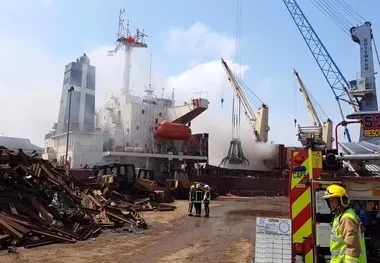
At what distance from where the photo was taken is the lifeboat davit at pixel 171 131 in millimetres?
41312

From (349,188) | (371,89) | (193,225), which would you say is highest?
(371,89)

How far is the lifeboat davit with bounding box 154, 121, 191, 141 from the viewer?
136 feet

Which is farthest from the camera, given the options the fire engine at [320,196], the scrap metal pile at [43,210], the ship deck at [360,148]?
the scrap metal pile at [43,210]

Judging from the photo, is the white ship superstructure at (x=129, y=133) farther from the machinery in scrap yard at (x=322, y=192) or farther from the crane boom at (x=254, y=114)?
the machinery in scrap yard at (x=322, y=192)

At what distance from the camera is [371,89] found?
30.5 meters

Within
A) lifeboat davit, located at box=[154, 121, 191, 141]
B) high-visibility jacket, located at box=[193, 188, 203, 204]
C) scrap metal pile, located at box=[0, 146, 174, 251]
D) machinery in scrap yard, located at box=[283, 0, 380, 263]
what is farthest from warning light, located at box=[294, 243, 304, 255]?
lifeboat davit, located at box=[154, 121, 191, 141]

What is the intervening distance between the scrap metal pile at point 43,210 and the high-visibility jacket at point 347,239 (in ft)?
24.3

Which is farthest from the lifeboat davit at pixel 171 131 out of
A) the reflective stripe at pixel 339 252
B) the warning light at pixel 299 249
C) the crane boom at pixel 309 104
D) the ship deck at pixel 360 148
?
the reflective stripe at pixel 339 252

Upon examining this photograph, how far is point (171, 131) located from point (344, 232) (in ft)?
126

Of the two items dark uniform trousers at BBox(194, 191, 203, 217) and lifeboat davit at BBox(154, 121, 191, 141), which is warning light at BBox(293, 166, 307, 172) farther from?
lifeboat davit at BBox(154, 121, 191, 141)

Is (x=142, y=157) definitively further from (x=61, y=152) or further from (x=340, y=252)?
(x=340, y=252)

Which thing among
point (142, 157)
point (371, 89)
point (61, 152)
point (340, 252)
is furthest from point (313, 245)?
point (61, 152)

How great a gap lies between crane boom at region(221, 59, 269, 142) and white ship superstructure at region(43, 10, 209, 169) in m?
9.59

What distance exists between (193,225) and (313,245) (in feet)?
35.0
